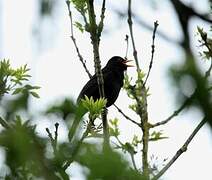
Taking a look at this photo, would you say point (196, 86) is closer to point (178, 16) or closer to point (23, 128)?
point (178, 16)

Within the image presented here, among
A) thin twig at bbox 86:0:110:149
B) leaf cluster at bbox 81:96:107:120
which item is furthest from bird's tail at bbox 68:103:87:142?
thin twig at bbox 86:0:110:149

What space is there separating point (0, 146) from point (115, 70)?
5.90 m

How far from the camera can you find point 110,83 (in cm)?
637

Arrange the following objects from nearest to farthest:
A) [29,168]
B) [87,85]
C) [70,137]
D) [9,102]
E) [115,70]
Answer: [29,168] < [9,102] < [70,137] < [87,85] < [115,70]

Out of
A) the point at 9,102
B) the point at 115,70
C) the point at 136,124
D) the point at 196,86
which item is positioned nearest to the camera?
the point at 196,86

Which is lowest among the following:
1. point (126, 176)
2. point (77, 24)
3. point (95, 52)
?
point (126, 176)

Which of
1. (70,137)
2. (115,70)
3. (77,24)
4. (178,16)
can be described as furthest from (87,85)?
(178,16)

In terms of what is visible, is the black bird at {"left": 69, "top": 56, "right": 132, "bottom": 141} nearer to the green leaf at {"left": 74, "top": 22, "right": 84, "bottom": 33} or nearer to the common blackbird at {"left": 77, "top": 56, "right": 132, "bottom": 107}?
the common blackbird at {"left": 77, "top": 56, "right": 132, "bottom": 107}

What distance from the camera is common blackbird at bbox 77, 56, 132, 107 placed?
605 centimetres

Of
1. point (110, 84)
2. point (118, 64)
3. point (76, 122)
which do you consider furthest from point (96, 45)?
point (118, 64)

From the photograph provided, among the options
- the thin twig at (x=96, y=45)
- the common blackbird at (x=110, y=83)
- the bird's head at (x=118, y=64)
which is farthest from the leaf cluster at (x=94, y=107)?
the bird's head at (x=118, y=64)

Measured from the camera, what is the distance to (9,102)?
1.10 meters

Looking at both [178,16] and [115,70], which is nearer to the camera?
[178,16]

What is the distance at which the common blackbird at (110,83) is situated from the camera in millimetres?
6051
